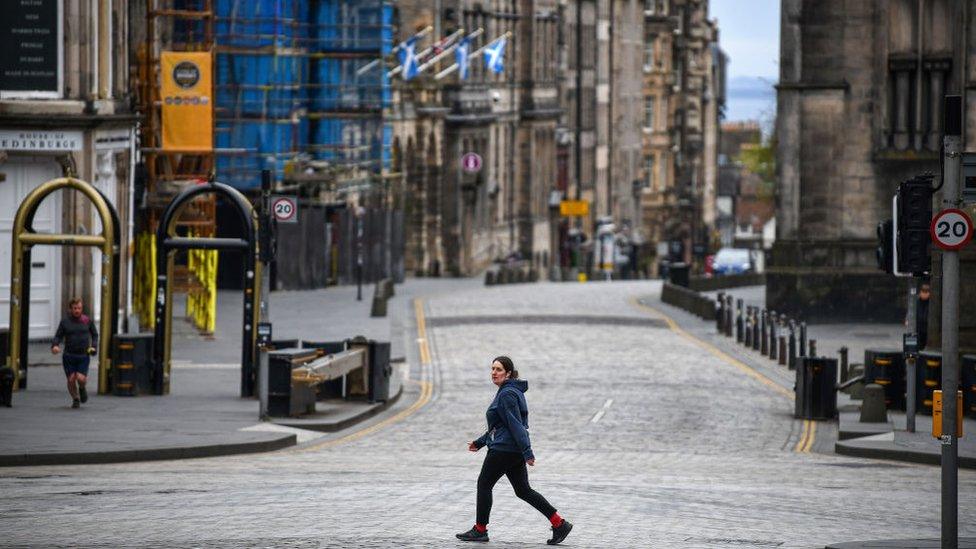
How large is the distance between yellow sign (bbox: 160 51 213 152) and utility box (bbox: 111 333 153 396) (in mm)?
16080

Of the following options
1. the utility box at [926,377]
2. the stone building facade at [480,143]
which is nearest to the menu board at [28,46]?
the utility box at [926,377]

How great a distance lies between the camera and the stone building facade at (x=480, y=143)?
89812mm

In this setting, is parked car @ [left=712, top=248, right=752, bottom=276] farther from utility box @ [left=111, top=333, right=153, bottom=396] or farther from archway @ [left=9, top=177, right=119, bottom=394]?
archway @ [left=9, top=177, right=119, bottom=394]

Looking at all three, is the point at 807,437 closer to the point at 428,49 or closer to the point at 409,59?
→ the point at 409,59

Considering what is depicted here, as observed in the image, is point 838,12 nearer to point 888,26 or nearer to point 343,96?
point 888,26

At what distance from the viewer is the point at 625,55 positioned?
13462 cm

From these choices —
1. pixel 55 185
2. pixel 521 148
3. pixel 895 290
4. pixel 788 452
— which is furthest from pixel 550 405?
pixel 521 148

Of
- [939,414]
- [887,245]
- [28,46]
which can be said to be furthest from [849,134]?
[939,414]

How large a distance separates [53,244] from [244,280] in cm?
277

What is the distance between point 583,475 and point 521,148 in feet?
279

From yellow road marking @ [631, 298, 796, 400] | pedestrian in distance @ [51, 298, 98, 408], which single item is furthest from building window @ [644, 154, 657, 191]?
pedestrian in distance @ [51, 298, 98, 408]

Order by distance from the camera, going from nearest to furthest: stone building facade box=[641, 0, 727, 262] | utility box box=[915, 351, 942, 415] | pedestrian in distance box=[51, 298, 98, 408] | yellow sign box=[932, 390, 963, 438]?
yellow sign box=[932, 390, 963, 438] → pedestrian in distance box=[51, 298, 98, 408] → utility box box=[915, 351, 942, 415] → stone building facade box=[641, 0, 727, 262]

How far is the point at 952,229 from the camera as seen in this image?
17.5m

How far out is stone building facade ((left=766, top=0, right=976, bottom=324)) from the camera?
5144 centimetres
